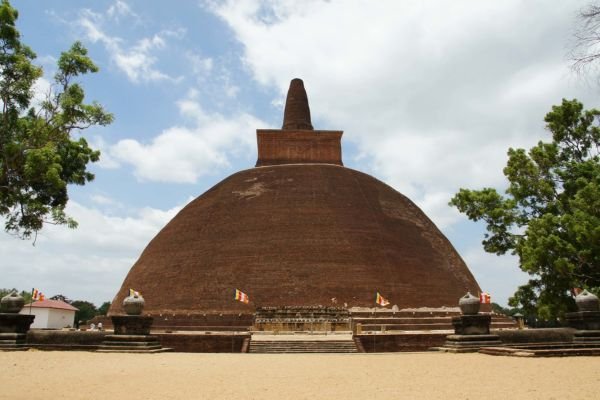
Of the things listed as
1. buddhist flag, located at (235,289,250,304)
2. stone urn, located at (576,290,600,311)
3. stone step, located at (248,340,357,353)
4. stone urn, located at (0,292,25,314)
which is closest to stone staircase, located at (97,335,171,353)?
stone urn, located at (0,292,25,314)

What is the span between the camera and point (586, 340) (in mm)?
12039

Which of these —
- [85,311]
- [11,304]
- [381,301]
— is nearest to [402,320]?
[381,301]

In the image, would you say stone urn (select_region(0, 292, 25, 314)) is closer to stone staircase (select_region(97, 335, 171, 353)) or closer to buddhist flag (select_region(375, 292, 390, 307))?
stone staircase (select_region(97, 335, 171, 353))

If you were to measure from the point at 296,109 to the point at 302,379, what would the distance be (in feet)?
84.3

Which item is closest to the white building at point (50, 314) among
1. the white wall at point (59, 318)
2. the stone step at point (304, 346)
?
the white wall at point (59, 318)

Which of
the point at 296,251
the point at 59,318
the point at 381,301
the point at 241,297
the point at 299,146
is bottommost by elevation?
the point at 59,318

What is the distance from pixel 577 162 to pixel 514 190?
→ 2.20 metres

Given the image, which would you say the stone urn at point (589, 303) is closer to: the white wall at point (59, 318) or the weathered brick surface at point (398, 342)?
the weathered brick surface at point (398, 342)

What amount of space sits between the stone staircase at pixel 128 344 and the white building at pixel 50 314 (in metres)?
30.5

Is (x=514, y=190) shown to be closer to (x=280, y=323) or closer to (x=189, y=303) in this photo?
(x=280, y=323)

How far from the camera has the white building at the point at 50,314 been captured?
132ft

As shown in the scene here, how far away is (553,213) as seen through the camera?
17.5 metres

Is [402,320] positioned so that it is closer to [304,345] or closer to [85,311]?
[304,345]

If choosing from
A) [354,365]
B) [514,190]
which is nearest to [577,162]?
[514,190]
